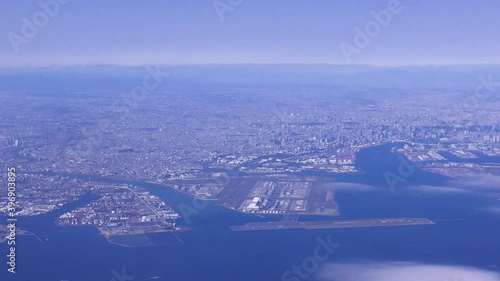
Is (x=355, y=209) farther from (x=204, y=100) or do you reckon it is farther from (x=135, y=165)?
(x=204, y=100)

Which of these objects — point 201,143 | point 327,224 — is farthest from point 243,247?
point 201,143

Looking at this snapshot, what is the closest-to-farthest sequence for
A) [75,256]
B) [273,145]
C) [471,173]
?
[75,256]
[471,173]
[273,145]

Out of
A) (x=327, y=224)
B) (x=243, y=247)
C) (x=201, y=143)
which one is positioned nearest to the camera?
(x=243, y=247)

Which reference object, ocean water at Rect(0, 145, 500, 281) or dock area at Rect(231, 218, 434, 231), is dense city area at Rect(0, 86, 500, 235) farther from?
dock area at Rect(231, 218, 434, 231)

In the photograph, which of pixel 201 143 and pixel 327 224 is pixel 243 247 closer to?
pixel 327 224

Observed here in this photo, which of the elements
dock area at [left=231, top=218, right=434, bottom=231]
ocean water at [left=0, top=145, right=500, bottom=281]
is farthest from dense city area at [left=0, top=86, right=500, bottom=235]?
dock area at [left=231, top=218, right=434, bottom=231]

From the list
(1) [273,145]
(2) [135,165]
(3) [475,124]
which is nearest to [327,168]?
(1) [273,145]

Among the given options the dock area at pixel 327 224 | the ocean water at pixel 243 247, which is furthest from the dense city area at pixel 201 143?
the dock area at pixel 327 224
